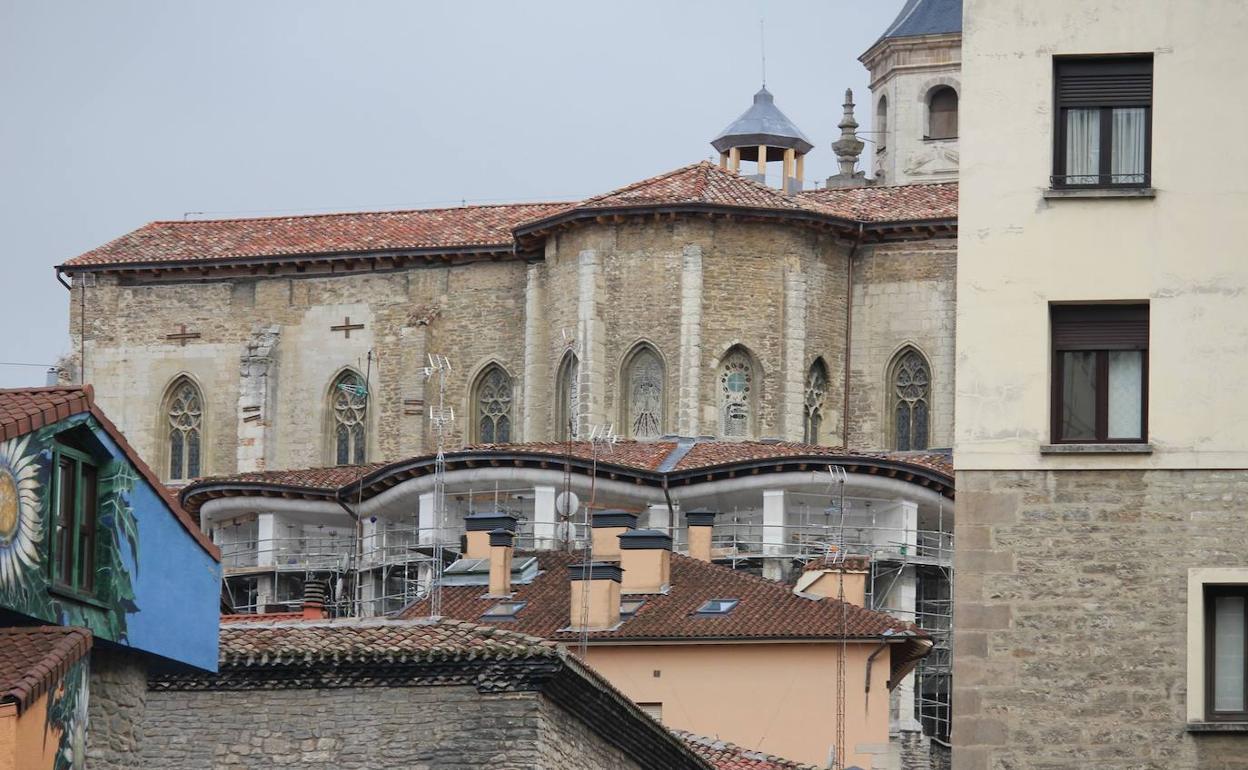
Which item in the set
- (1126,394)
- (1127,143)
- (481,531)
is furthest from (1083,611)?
(481,531)

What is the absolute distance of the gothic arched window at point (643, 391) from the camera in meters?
76.4

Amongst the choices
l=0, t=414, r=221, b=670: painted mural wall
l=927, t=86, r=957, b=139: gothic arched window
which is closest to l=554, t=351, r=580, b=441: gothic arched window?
l=927, t=86, r=957, b=139: gothic arched window

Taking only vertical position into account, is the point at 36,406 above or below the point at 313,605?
above

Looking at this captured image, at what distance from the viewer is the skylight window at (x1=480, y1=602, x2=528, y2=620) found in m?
52.0

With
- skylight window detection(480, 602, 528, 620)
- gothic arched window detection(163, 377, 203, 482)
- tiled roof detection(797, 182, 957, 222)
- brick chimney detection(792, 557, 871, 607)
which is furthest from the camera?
gothic arched window detection(163, 377, 203, 482)

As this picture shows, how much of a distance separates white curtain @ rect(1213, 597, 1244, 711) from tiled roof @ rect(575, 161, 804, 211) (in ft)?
145

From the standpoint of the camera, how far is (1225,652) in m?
31.7

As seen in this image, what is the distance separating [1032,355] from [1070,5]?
3.18 m

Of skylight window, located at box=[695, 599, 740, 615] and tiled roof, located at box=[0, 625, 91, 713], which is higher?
tiled roof, located at box=[0, 625, 91, 713]

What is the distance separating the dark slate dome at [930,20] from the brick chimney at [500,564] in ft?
188

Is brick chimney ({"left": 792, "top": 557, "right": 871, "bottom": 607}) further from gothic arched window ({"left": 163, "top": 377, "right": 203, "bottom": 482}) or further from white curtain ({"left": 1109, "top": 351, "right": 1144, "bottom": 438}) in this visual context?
gothic arched window ({"left": 163, "top": 377, "right": 203, "bottom": 482})

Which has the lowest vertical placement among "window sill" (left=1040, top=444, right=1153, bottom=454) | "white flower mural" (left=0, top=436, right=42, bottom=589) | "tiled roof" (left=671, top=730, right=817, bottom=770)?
"tiled roof" (left=671, top=730, right=817, bottom=770)

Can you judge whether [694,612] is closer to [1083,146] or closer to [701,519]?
[701,519]

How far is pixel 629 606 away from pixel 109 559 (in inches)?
1000
